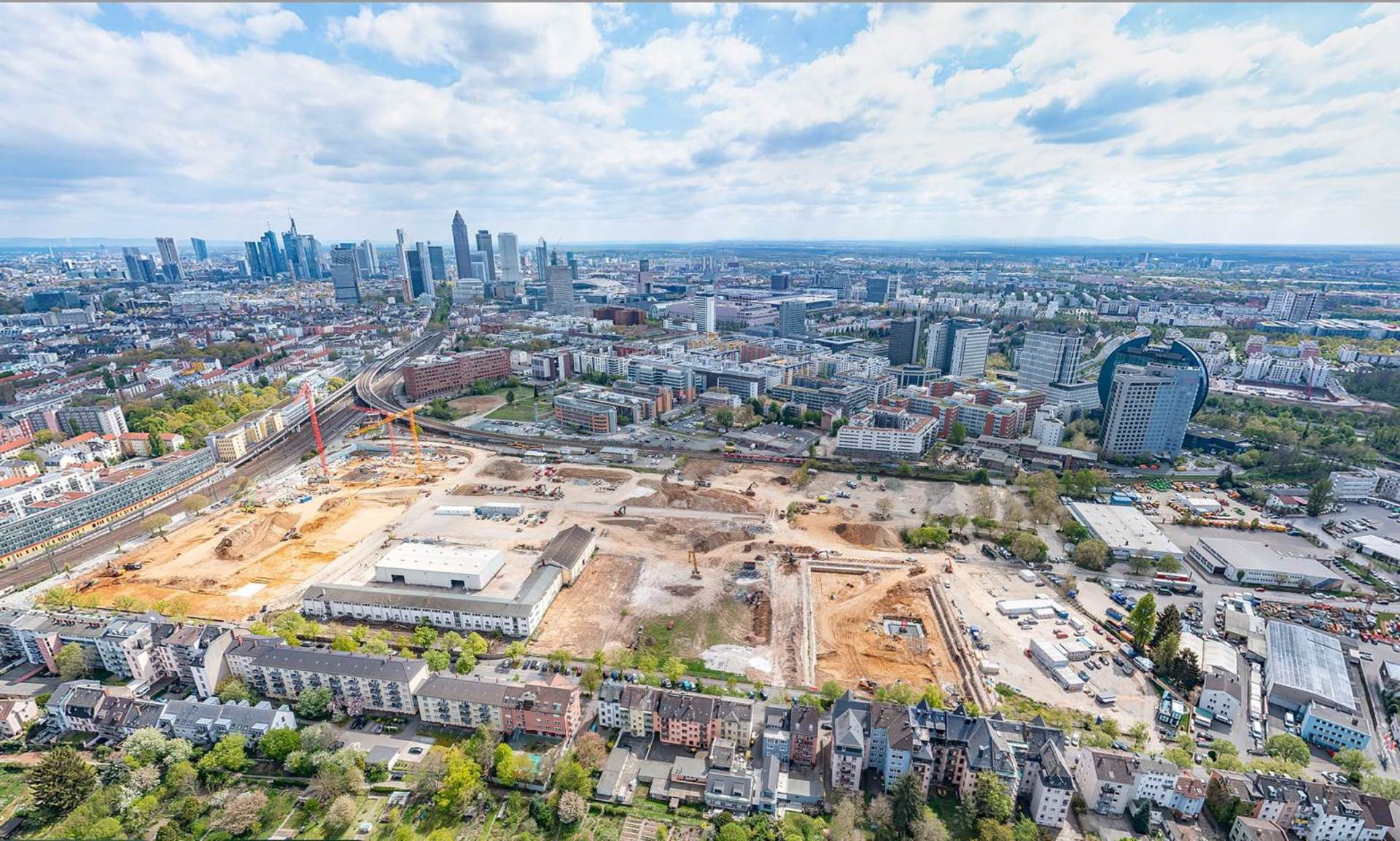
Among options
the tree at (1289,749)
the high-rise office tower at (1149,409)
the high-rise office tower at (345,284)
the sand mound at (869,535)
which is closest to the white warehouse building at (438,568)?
the sand mound at (869,535)

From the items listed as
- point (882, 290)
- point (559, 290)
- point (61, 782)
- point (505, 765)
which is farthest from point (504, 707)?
point (882, 290)

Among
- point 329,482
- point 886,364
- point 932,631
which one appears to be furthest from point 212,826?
point 886,364

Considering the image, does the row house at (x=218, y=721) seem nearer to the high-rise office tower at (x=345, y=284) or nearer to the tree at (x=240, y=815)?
the tree at (x=240, y=815)

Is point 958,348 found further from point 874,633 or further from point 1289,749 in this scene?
point 1289,749

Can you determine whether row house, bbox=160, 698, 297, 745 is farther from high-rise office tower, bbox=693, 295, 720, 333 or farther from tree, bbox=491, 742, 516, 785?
high-rise office tower, bbox=693, 295, 720, 333

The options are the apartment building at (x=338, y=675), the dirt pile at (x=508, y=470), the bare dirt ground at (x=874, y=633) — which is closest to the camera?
the apartment building at (x=338, y=675)

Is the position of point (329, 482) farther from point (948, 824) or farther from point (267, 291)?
point (267, 291)
